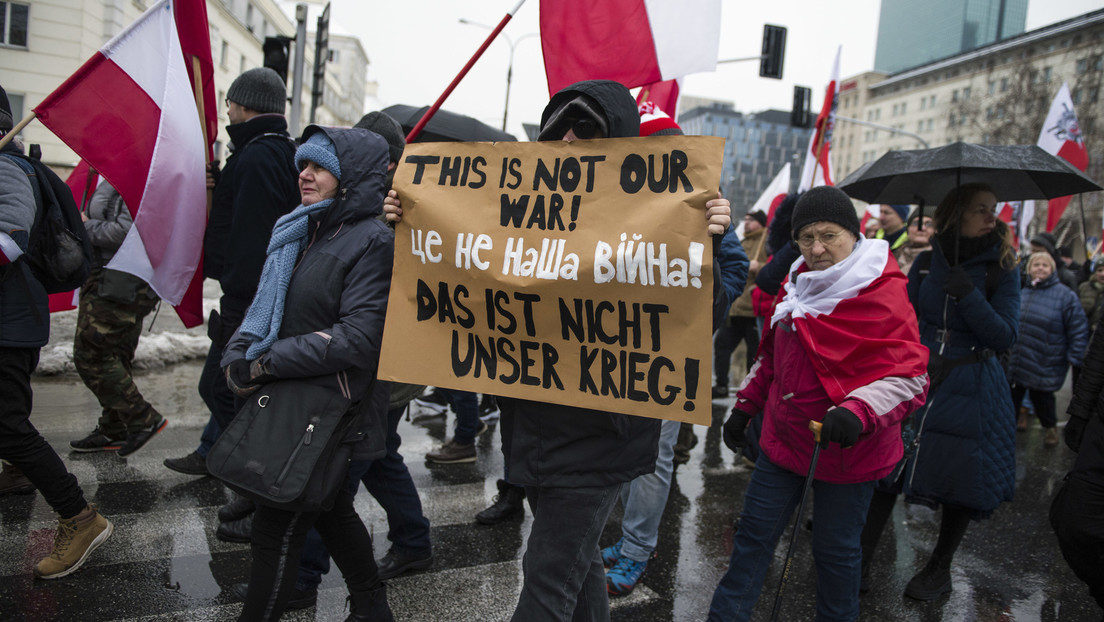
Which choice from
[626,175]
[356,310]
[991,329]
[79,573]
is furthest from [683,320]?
[79,573]

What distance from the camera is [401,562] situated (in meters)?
3.38

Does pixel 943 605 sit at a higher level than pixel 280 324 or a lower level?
lower

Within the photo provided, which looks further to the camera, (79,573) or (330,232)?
(79,573)

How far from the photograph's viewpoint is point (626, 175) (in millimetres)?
2242

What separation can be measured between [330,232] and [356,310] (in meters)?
0.34

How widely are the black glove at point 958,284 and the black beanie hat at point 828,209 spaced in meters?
0.85

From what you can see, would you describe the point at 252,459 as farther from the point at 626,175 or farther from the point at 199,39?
the point at 199,39

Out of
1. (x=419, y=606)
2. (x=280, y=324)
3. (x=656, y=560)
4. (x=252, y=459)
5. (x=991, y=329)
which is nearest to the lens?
(x=252, y=459)

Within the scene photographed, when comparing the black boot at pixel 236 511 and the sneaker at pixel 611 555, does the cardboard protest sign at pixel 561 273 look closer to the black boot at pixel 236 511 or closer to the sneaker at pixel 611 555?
the sneaker at pixel 611 555

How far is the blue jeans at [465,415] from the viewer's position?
4.86 metres

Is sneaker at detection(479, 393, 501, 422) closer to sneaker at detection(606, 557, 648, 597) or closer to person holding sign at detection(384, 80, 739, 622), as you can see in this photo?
sneaker at detection(606, 557, 648, 597)

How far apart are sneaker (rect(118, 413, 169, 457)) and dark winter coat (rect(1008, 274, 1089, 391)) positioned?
6915 mm

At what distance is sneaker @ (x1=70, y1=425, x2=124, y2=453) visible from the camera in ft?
15.0

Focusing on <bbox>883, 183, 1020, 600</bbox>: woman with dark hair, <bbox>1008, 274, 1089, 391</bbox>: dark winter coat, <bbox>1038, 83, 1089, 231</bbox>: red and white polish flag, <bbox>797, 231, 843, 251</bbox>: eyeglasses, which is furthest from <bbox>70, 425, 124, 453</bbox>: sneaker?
<bbox>1038, 83, 1089, 231</bbox>: red and white polish flag
